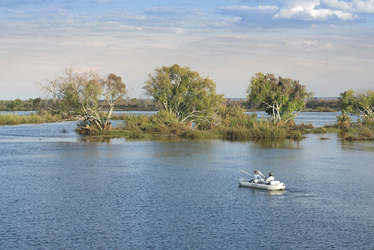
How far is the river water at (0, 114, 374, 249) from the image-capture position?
1931 centimetres

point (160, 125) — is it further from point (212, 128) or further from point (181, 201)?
point (181, 201)

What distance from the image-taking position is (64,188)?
2883 cm

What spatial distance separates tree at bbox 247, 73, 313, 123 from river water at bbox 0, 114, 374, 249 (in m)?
21.0

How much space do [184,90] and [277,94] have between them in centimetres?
1296

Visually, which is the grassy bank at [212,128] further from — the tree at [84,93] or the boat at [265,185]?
the boat at [265,185]

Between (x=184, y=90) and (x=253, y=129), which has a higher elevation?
(x=184, y=90)

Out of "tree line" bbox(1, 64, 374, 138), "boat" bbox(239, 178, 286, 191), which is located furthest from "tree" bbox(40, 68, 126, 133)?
"boat" bbox(239, 178, 286, 191)

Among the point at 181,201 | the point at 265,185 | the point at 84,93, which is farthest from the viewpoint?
the point at 84,93

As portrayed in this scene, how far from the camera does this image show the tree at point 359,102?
247 ft

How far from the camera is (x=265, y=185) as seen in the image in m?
28.4

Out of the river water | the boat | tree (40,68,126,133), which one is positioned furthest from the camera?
tree (40,68,126,133)

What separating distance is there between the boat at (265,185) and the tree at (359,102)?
51.3 m

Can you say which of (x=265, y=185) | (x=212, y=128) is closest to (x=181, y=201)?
(x=265, y=185)

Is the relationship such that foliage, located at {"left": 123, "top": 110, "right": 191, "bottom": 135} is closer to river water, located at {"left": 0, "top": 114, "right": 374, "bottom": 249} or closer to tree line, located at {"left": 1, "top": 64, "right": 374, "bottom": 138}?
tree line, located at {"left": 1, "top": 64, "right": 374, "bottom": 138}
